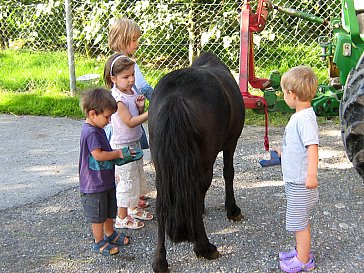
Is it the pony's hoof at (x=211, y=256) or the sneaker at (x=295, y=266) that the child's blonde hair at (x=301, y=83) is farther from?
the pony's hoof at (x=211, y=256)

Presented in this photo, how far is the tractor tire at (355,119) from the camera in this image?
11.6 feet

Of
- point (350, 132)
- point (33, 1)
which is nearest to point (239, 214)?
point (350, 132)

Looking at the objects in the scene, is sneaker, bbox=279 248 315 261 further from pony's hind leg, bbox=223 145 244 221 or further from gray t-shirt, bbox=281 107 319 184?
pony's hind leg, bbox=223 145 244 221

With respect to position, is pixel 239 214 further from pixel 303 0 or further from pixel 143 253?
pixel 303 0

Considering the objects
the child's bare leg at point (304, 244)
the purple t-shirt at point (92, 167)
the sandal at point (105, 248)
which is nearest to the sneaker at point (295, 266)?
the child's bare leg at point (304, 244)

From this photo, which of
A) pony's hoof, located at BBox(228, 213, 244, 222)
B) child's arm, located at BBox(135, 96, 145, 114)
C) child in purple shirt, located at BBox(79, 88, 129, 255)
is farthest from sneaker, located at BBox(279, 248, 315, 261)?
child's arm, located at BBox(135, 96, 145, 114)

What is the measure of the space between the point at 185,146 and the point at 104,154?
26.0 inches

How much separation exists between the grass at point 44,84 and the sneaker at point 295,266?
3368 millimetres

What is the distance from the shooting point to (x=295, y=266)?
343 cm

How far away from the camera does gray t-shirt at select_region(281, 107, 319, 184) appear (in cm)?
323

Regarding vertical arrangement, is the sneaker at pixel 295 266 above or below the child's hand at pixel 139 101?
below

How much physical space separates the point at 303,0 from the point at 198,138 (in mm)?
5296

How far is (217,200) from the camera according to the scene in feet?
15.1

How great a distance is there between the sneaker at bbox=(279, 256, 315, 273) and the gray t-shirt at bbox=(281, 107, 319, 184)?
0.55 metres
